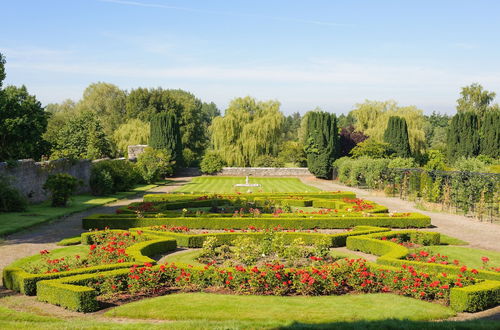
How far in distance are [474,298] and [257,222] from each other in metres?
10.2

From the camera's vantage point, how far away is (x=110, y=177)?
30125 millimetres

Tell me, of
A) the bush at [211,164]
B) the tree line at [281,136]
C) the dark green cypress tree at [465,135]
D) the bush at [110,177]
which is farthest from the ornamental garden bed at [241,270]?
the dark green cypress tree at [465,135]

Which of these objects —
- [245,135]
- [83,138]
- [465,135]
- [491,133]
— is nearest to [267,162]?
[245,135]

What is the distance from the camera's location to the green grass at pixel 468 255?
13641 millimetres

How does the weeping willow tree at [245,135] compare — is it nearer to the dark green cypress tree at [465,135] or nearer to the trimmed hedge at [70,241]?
the dark green cypress tree at [465,135]

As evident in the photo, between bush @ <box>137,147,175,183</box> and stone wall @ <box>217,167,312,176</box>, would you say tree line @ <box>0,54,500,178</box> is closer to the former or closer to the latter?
stone wall @ <box>217,167,312,176</box>

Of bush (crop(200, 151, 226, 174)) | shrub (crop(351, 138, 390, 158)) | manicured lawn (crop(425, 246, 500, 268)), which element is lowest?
manicured lawn (crop(425, 246, 500, 268))

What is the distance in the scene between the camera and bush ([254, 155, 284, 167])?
50.2 metres

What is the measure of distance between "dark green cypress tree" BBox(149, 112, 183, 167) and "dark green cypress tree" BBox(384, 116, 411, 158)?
21.2 metres

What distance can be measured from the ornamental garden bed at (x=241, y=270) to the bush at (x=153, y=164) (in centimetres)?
2090

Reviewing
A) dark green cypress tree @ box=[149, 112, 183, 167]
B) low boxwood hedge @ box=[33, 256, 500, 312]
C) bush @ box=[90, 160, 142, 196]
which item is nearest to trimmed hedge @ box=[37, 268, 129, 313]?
low boxwood hedge @ box=[33, 256, 500, 312]

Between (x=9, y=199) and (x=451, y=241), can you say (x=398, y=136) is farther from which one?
(x=9, y=199)

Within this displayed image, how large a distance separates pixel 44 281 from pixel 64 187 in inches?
594

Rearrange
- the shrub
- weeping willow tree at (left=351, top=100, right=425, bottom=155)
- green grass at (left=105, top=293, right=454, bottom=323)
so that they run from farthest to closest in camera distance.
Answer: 1. weeping willow tree at (left=351, top=100, right=425, bottom=155)
2. the shrub
3. green grass at (left=105, top=293, right=454, bottom=323)
